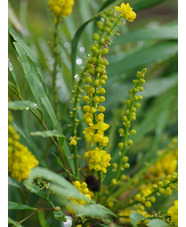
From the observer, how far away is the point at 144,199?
0.92 feet

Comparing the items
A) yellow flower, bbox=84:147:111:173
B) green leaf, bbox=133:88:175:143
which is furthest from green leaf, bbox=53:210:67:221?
green leaf, bbox=133:88:175:143

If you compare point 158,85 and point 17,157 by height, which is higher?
point 158,85

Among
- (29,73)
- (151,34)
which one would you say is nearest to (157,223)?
(29,73)

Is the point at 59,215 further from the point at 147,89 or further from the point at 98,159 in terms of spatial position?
the point at 147,89

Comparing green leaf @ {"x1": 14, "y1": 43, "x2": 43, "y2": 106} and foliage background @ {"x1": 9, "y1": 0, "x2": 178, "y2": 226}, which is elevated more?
foliage background @ {"x1": 9, "y1": 0, "x2": 178, "y2": 226}

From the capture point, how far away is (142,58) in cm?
49

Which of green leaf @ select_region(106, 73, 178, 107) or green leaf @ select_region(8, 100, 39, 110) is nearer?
green leaf @ select_region(8, 100, 39, 110)

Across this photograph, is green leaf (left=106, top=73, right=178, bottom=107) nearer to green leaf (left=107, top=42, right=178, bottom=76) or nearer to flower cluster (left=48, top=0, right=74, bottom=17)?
green leaf (left=107, top=42, right=178, bottom=76)

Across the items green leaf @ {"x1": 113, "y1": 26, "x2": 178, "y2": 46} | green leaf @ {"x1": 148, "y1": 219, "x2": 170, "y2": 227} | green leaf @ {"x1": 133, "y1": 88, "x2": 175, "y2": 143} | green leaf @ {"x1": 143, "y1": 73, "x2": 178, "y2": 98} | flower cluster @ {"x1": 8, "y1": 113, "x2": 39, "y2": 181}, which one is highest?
green leaf @ {"x1": 113, "y1": 26, "x2": 178, "y2": 46}

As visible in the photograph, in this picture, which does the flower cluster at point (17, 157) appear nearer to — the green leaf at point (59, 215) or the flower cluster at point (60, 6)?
the green leaf at point (59, 215)

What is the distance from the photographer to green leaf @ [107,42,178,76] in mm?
478

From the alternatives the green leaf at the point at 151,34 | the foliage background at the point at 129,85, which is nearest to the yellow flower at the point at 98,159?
the foliage background at the point at 129,85

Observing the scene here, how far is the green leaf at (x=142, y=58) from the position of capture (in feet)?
1.57
